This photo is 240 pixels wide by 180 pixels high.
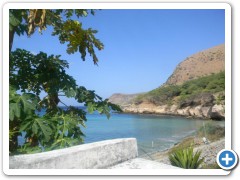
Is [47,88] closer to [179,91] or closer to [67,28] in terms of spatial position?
[67,28]

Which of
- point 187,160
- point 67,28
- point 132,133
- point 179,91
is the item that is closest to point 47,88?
point 67,28

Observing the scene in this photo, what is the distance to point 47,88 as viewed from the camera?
13.0 ft

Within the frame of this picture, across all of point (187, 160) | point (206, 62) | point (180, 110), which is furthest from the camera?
point (180, 110)

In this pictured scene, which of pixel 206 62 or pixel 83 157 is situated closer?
pixel 83 157

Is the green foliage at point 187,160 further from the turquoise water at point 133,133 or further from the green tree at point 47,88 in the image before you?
the green tree at point 47,88

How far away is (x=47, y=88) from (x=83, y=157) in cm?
118

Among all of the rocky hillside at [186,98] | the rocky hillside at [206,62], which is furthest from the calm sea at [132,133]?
the rocky hillside at [186,98]

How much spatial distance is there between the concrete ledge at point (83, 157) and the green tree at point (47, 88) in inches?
11.8

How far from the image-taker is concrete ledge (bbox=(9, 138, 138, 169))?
9.47 feet

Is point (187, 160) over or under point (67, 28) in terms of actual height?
under
